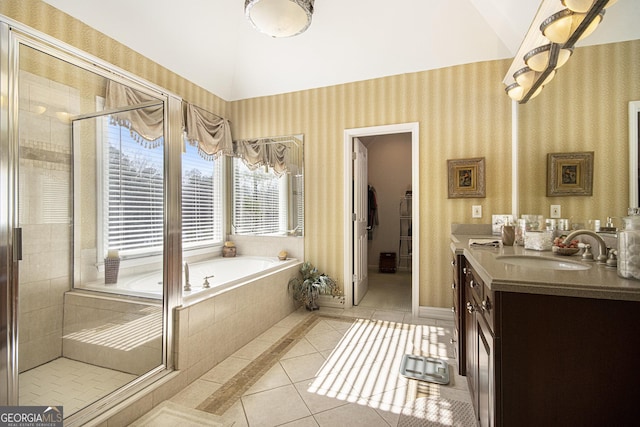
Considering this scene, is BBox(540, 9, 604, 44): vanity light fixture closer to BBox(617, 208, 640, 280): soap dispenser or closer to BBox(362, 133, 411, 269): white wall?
BBox(617, 208, 640, 280): soap dispenser

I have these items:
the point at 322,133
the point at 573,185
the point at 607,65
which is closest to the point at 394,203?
the point at 322,133

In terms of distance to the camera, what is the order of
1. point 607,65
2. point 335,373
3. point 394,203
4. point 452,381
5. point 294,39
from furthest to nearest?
point 394,203 < point 294,39 < point 335,373 < point 452,381 < point 607,65

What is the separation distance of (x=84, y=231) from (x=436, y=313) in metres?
3.14

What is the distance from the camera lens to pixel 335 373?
212 cm

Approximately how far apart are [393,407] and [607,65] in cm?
198

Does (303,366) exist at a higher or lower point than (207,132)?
lower

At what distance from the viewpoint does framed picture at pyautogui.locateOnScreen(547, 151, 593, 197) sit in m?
1.56

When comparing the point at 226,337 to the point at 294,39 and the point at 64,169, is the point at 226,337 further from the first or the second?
the point at 294,39

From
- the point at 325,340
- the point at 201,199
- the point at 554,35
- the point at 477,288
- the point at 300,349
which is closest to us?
the point at 477,288

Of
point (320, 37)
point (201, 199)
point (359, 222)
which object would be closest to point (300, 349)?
point (359, 222)

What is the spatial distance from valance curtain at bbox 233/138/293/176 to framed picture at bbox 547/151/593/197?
257 cm

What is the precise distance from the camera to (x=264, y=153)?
385 centimetres

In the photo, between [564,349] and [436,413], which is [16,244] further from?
[436,413]

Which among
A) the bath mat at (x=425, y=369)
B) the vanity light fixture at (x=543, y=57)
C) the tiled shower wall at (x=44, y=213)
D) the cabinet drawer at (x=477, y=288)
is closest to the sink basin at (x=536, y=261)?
the cabinet drawer at (x=477, y=288)
